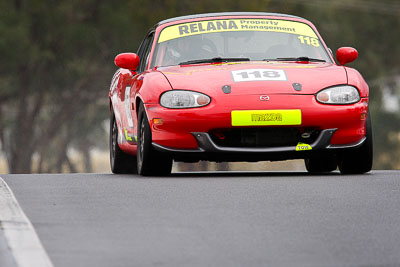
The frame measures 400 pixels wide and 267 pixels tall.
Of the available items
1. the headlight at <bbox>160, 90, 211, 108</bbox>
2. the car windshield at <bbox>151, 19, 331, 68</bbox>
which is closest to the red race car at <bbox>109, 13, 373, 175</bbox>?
the headlight at <bbox>160, 90, 211, 108</bbox>

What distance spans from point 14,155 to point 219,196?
28.4 m

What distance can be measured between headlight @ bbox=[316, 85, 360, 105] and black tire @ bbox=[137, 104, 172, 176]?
1495 millimetres

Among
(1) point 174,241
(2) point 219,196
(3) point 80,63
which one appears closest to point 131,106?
(2) point 219,196

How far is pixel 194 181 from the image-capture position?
9492 mm

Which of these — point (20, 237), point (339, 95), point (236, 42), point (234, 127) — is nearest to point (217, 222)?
point (20, 237)

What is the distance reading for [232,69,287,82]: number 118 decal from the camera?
10078 mm

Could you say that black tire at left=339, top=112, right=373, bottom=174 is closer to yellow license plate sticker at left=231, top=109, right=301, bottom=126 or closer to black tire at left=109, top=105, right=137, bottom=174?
yellow license plate sticker at left=231, top=109, right=301, bottom=126

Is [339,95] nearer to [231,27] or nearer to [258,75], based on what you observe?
[258,75]

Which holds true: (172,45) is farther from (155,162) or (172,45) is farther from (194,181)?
(194,181)

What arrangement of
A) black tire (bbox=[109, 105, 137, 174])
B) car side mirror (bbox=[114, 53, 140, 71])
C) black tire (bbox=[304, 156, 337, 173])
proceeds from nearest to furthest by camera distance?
car side mirror (bbox=[114, 53, 140, 71]) < black tire (bbox=[304, 156, 337, 173]) < black tire (bbox=[109, 105, 137, 174])

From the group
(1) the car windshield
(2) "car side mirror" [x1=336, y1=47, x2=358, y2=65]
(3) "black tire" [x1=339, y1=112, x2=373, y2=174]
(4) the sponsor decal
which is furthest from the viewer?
(2) "car side mirror" [x1=336, y1=47, x2=358, y2=65]

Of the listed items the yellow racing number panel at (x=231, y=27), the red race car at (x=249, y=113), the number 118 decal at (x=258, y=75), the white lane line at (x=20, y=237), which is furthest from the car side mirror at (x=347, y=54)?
the white lane line at (x=20, y=237)

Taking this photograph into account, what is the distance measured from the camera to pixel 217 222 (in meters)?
6.54

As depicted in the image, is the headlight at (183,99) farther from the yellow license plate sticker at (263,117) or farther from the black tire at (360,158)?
the black tire at (360,158)
